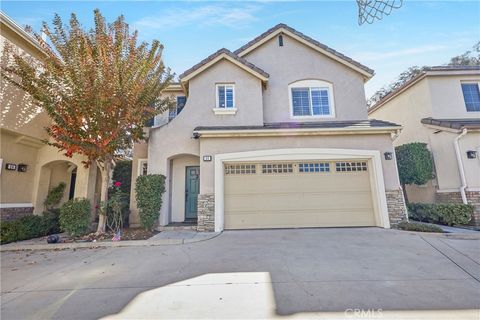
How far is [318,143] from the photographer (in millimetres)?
8789

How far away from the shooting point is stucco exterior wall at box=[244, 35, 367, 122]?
10234 mm

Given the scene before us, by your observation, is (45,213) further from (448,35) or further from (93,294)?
(448,35)

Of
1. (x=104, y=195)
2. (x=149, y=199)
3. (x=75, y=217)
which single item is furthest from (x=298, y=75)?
(x=75, y=217)

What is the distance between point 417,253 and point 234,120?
733 cm

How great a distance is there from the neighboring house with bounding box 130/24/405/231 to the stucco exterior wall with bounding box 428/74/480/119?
4.03 meters

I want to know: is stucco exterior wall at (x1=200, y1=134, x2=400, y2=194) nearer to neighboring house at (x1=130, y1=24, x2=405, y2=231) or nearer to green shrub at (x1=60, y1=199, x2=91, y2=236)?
neighboring house at (x1=130, y1=24, x2=405, y2=231)

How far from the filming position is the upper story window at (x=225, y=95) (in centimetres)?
980

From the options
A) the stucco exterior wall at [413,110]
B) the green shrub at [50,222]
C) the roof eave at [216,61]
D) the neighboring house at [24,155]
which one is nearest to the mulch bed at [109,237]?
the green shrub at [50,222]

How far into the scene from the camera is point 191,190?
10.3 metres

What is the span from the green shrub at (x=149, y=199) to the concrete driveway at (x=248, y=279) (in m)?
1.89

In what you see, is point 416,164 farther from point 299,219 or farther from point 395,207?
point 299,219

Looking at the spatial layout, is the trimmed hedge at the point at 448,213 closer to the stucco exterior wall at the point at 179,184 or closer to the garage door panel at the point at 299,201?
the garage door panel at the point at 299,201

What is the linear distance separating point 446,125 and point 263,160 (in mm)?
8269

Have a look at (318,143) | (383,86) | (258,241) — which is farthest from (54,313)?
(383,86)
